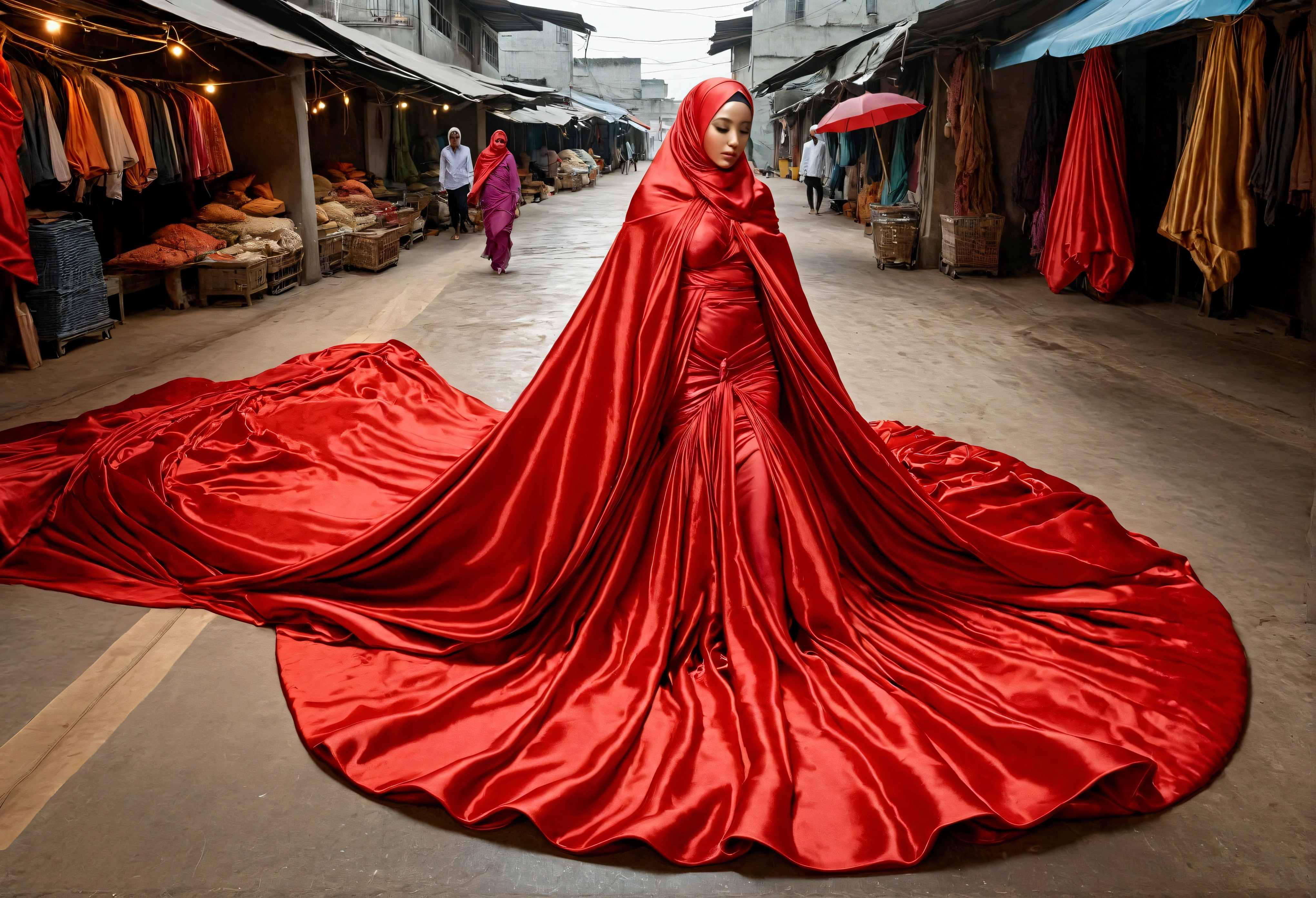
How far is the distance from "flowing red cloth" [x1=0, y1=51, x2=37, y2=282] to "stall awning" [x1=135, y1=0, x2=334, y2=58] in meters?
1.28

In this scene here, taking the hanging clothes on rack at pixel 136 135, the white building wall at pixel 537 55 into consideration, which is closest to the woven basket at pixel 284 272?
the hanging clothes on rack at pixel 136 135

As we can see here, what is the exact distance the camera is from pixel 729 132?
300 cm

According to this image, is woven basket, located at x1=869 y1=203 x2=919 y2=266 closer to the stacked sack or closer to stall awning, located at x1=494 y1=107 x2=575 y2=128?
the stacked sack

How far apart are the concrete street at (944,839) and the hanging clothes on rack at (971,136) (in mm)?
2406

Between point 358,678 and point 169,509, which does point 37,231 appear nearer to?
point 169,509

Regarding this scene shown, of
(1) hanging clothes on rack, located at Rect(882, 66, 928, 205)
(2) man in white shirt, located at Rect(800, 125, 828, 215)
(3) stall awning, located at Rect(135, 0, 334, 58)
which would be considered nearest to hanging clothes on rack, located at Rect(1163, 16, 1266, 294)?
(1) hanging clothes on rack, located at Rect(882, 66, 928, 205)

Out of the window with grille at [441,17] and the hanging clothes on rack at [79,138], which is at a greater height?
the window with grille at [441,17]

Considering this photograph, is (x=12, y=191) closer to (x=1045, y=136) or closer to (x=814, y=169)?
(x=1045, y=136)

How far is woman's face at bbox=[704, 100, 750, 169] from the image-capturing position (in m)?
2.98

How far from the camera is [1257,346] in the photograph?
721 centimetres

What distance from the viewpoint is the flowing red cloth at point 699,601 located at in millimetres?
2270

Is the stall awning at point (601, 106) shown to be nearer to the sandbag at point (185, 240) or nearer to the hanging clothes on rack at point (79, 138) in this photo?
the sandbag at point (185, 240)

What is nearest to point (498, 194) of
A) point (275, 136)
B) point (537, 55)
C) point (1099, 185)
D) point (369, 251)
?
point (369, 251)

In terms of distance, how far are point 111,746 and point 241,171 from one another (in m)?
9.61
